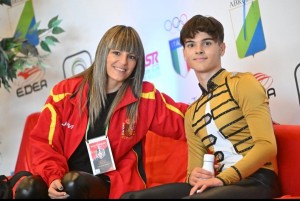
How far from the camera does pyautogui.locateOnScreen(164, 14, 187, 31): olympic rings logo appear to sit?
2.74 meters

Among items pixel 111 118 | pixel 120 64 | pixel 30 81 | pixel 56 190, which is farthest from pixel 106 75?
pixel 30 81

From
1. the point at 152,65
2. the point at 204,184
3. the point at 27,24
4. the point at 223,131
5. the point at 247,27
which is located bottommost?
the point at 204,184

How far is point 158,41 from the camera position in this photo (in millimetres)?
2902

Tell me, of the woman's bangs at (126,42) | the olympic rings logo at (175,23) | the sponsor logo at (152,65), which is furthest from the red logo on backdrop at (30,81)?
the woman's bangs at (126,42)

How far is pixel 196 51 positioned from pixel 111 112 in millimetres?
485

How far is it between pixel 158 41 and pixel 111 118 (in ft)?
3.30

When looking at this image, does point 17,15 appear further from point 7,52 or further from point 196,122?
point 196,122

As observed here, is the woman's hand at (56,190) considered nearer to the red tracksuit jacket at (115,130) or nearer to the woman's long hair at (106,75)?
the red tracksuit jacket at (115,130)

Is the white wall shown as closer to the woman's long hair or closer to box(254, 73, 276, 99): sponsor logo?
box(254, 73, 276, 99): sponsor logo

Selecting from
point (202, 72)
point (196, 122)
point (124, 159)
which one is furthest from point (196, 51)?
point (124, 159)

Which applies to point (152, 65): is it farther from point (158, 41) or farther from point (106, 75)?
point (106, 75)

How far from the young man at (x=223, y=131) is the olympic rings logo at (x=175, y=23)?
33.7 inches

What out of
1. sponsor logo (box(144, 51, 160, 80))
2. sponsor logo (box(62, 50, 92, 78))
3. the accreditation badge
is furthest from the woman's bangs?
sponsor logo (box(62, 50, 92, 78))

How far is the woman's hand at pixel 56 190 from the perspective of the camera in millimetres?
1794
